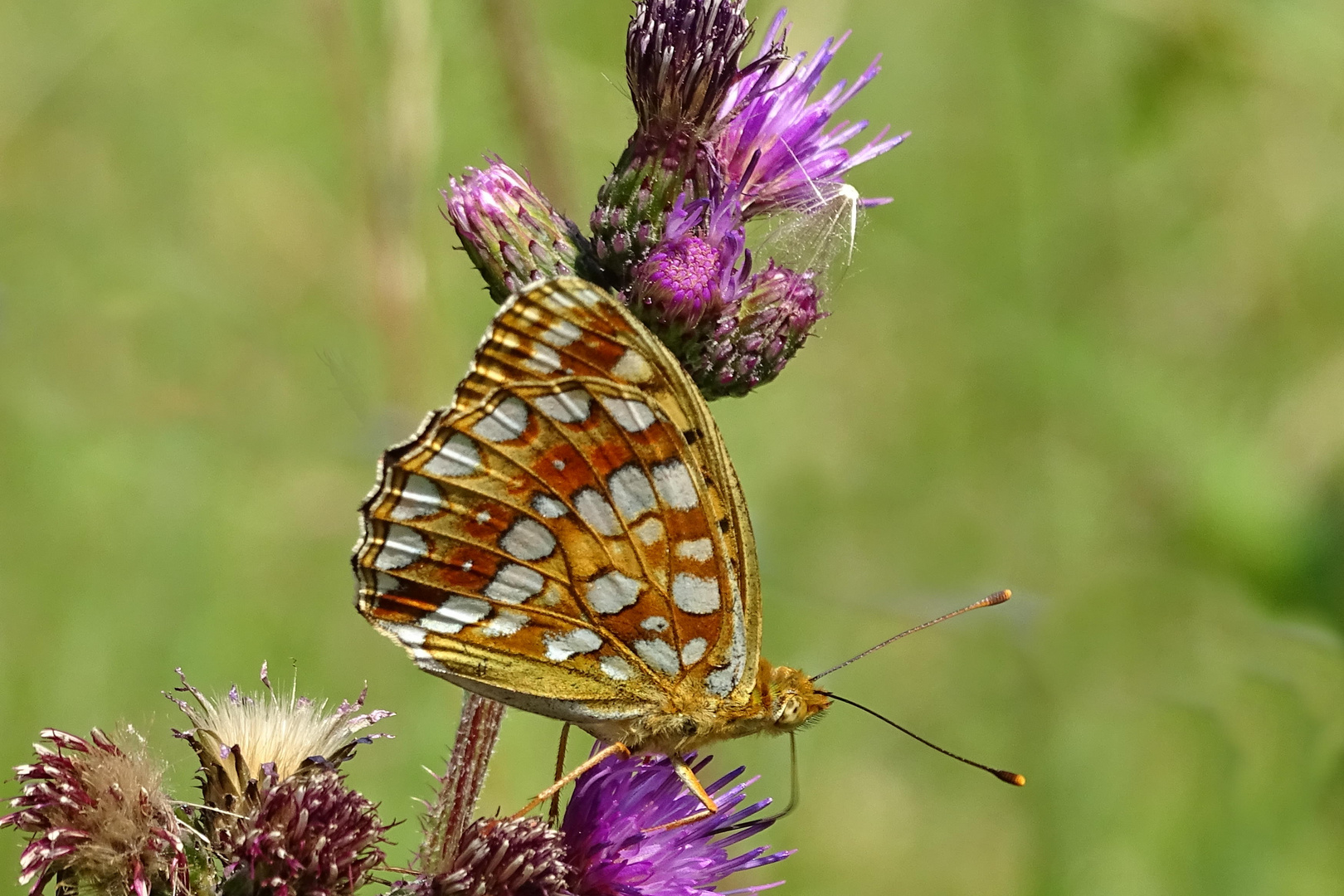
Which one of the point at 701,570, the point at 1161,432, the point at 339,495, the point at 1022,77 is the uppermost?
the point at 1022,77

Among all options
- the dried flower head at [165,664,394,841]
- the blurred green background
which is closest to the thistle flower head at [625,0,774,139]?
the blurred green background

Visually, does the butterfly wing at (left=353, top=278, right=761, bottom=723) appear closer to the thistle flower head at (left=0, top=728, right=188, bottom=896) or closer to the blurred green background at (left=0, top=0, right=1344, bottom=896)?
the thistle flower head at (left=0, top=728, right=188, bottom=896)

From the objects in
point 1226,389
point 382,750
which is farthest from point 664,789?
point 1226,389

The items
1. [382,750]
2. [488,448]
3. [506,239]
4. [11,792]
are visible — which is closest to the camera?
[488,448]

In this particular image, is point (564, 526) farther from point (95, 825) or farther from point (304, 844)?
point (95, 825)

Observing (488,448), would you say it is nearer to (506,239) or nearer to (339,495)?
(506,239)

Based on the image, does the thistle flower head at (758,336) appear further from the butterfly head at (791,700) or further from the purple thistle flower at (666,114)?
the butterfly head at (791,700)
